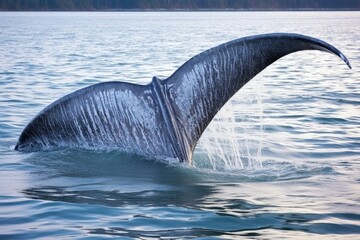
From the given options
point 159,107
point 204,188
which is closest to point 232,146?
point 204,188

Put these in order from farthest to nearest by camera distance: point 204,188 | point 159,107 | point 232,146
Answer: point 232,146, point 204,188, point 159,107

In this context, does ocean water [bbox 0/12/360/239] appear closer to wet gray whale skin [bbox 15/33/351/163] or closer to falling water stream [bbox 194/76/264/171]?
falling water stream [bbox 194/76/264/171]

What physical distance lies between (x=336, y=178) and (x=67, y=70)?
55.3ft

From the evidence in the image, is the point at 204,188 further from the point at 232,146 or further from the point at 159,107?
the point at 232,146

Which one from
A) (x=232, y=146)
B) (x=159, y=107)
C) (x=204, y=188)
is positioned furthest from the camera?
(x=232, y=146)

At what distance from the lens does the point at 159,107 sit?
6945 mm

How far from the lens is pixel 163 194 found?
24.3 ft

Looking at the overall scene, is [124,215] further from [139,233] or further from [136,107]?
[136,107]

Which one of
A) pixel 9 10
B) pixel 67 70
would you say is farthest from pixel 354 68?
pixel 9 10

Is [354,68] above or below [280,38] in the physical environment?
below

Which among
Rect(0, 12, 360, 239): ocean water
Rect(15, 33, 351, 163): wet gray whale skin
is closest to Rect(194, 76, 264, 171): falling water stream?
Rect(0, 12, 360, 239): ocean water

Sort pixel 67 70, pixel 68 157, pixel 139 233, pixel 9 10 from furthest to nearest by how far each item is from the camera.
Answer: pixel 9 10 < pixel 67 70 < pixel 68 157 < pixel 139 233

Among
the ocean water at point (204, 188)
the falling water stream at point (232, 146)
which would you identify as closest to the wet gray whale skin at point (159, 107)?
the ocean water at point (204, 188)

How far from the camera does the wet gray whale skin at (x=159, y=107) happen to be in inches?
263
